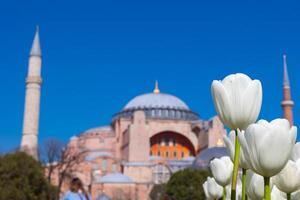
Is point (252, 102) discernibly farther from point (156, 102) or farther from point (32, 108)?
point (156, 102)

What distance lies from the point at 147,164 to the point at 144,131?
2607 millimetres

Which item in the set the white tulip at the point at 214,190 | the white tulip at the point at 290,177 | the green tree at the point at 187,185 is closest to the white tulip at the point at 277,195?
the white tulip at the point at 290,177

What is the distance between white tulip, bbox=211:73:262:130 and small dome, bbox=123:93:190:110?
39.4 m

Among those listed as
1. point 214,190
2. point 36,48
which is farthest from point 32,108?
point 214,190

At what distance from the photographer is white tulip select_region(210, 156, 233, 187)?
1.82 metres

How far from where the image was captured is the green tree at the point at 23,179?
18141 millimetres

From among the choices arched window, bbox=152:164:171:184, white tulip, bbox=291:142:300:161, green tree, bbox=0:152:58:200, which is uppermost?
arched window, bbox=152:164:171:184

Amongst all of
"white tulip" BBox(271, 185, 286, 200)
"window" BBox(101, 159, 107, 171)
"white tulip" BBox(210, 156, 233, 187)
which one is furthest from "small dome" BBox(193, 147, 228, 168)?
"white tulip" BBox(271, 185, 286, 200)

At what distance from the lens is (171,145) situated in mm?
40062

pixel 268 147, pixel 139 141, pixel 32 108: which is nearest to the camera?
pixel 268 147

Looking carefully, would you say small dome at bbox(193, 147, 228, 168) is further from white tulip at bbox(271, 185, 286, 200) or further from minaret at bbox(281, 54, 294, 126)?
white tulip at bbox(271, 185, 286, 200)

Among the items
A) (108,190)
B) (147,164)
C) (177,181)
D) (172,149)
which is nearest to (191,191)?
(177,181)

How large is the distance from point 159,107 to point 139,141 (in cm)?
559

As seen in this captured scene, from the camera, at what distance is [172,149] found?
132 feet
